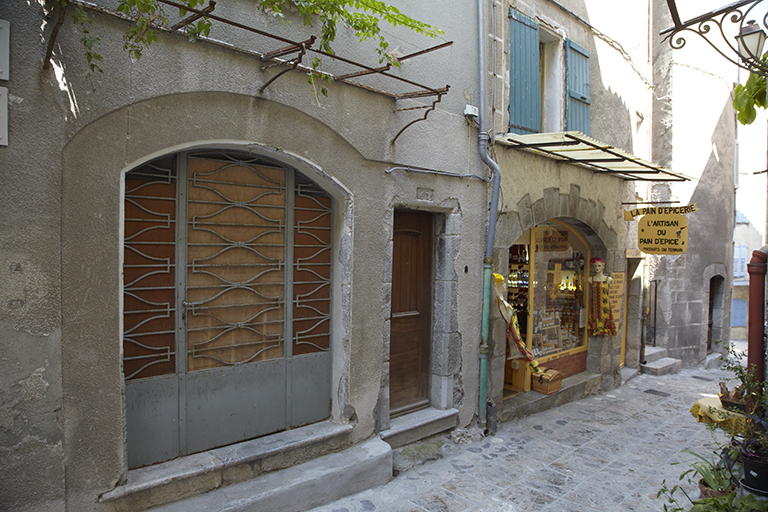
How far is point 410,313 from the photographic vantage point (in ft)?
16.6

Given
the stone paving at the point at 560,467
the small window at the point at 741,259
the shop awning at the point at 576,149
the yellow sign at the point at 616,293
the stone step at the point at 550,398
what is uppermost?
the shop awning at the point at 576,149

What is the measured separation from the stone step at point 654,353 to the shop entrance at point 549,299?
2485mm

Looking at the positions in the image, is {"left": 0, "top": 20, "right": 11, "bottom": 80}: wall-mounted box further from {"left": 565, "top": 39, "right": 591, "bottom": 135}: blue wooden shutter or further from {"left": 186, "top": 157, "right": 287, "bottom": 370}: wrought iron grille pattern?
{"left": 565, "top": 39, "right": 591, "bottom": 135}: blue wooden shutter

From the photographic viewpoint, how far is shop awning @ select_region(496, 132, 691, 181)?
4.96 m

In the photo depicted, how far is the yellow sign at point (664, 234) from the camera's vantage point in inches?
280

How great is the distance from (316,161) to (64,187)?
5.71ft

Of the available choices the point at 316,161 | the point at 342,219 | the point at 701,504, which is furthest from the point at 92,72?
the point at 701,504

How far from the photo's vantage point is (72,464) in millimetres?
2809

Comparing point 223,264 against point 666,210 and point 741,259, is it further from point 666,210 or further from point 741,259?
point 741,259

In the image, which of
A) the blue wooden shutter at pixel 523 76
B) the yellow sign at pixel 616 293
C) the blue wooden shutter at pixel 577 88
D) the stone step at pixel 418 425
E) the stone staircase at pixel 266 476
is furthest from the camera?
the yellow sign at pixel 616 293

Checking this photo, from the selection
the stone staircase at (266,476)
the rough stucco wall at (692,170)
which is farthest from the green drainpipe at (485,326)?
the rough stucco wall at (692,170)

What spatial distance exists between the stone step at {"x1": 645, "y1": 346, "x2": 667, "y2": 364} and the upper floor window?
16.0 feet

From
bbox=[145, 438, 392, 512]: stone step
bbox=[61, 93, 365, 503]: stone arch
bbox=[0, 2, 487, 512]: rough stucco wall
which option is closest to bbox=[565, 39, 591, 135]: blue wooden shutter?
bbox=[0, 2, 487, 512]: rough stucco wall

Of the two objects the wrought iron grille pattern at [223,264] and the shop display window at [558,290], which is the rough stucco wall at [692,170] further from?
the wrought iron grille pattern at [223,264]
